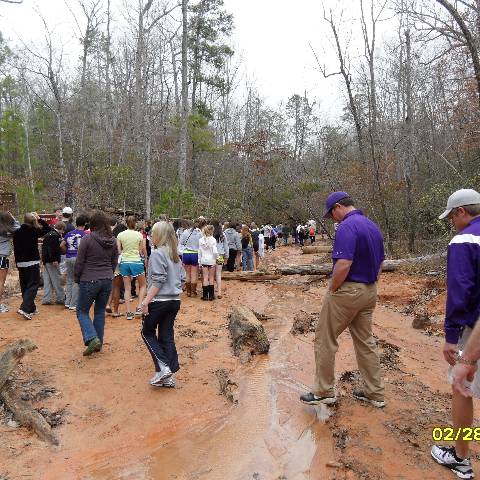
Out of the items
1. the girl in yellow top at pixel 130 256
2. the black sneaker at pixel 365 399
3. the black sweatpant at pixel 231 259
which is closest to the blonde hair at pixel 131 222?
the girl in yellow top at pixel 130 256

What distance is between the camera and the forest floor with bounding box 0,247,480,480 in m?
3.38

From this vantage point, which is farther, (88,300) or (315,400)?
(88,300)

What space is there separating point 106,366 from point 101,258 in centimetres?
141

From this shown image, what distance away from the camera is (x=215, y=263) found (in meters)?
9.34

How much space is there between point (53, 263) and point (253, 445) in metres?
6.17

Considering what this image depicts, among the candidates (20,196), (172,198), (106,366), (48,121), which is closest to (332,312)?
(106,366)

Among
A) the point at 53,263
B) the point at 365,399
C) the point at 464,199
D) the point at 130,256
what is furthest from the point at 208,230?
the point at 464,199

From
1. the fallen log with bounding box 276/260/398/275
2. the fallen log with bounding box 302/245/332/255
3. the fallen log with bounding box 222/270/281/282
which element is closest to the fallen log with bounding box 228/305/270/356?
the fallen log with bounding box 222/270/281/282

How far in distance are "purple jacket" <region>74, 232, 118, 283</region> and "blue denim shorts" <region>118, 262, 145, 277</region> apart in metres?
1.61

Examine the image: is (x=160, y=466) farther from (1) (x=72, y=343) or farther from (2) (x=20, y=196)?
(2) (x=20, y=196)

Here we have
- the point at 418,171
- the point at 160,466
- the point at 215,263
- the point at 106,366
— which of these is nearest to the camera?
the point at 160,466

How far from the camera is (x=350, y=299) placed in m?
3.93

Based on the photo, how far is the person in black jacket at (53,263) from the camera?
8.15 meters

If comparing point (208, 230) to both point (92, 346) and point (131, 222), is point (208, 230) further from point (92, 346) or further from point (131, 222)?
point (92, 346)
